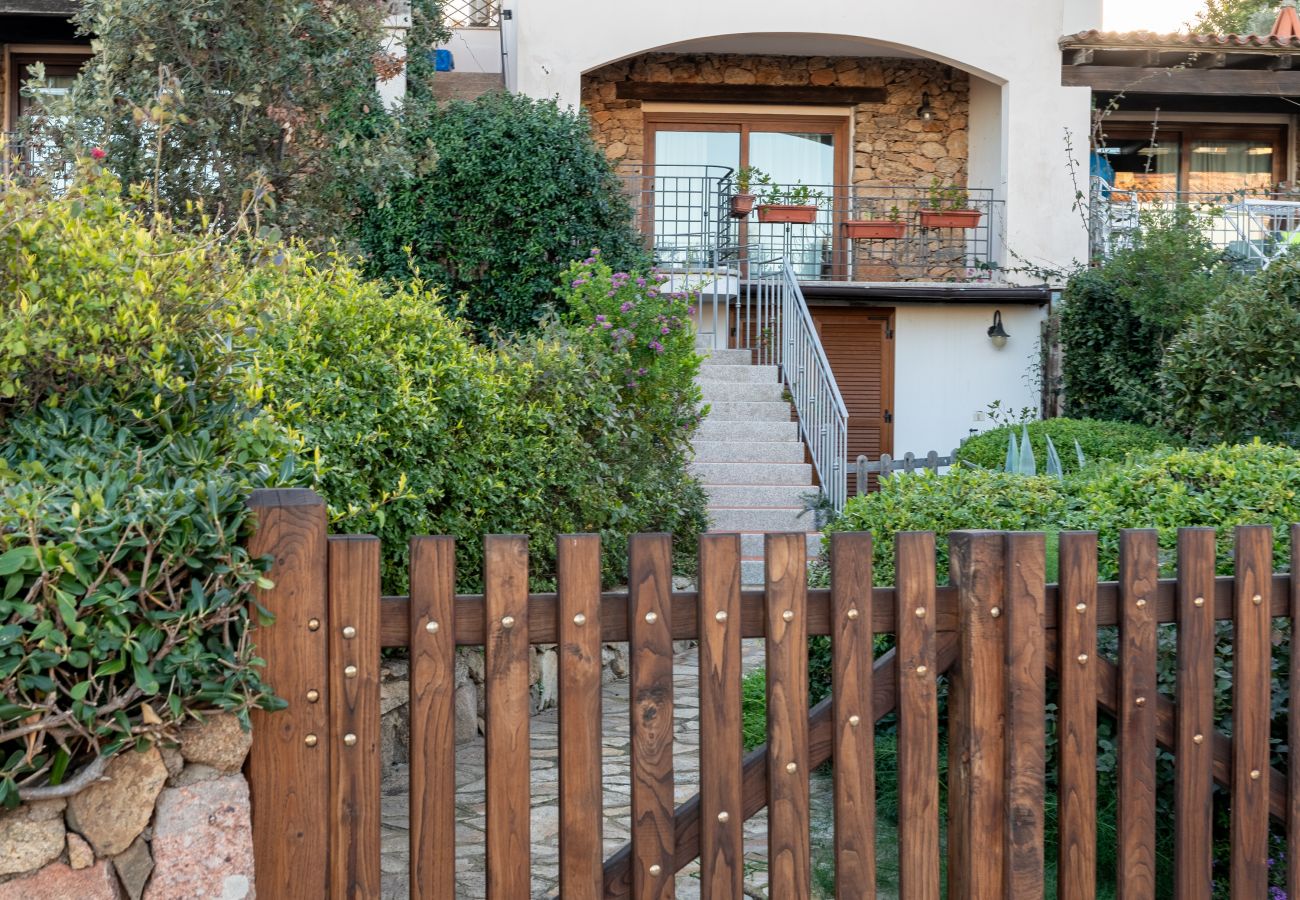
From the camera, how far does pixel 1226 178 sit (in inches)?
647

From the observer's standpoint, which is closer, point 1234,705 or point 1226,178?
point 1234,705

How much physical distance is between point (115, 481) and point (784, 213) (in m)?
12.6

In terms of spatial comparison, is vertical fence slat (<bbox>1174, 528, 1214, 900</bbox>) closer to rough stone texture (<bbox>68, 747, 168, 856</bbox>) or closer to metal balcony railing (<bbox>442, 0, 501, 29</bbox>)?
rough stone texture (<bbox>68, 747, 168, 856</bbox>)

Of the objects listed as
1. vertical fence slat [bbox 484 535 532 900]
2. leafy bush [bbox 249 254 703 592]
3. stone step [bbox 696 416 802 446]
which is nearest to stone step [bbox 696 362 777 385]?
stone step [bbox 696 416 802 446]

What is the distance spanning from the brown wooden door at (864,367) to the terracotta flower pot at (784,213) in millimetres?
1078

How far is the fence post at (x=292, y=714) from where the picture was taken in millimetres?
2168

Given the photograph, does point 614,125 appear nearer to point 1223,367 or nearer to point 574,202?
point 574,202

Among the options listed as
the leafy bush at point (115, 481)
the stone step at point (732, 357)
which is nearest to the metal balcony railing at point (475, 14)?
the stone step at point (732, 357)

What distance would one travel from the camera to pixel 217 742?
2084 mm

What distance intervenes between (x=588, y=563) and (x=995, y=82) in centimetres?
1332

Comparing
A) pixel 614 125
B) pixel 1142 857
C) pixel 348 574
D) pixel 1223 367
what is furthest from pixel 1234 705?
pixel 614 125

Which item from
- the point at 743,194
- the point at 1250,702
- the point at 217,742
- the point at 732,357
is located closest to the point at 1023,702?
the point at 1250,702

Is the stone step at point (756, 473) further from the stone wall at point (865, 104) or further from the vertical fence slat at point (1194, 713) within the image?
the vertical fence slat at point (1194, 713)

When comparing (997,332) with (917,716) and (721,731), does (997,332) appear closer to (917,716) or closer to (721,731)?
(917,716)
